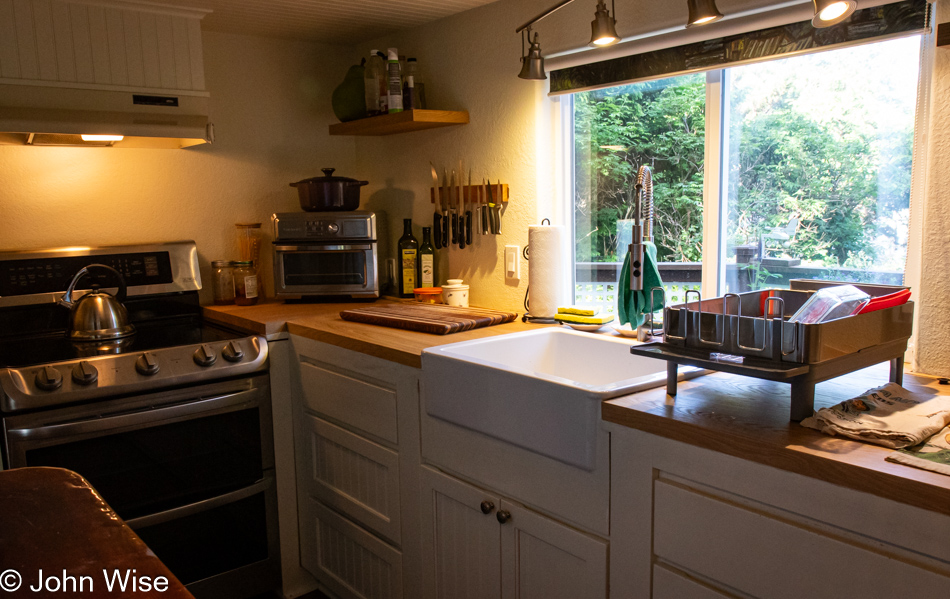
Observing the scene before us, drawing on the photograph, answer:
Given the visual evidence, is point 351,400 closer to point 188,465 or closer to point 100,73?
point 188,465

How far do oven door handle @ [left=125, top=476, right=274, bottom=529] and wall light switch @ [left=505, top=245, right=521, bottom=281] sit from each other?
1078mm

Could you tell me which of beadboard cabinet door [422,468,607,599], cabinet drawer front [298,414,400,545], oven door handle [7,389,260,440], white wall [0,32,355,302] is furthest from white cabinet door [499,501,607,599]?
white wall [0,32,355,302]

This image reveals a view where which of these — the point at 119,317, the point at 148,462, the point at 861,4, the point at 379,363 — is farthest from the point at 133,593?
the point at 119,317

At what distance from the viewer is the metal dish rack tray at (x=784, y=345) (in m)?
1.15

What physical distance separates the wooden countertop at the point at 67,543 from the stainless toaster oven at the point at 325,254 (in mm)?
1853

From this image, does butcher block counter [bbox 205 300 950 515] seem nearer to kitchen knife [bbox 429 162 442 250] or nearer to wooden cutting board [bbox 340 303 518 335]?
wooden cutting board [bbox 340 303 518 335]

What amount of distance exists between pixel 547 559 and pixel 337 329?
1.01m

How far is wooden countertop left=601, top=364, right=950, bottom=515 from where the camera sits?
97cm

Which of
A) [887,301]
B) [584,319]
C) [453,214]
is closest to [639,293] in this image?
[584,319]

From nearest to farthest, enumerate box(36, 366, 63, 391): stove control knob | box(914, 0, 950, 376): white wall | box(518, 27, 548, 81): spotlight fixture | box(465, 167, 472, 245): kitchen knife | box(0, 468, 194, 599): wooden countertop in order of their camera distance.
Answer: box(0, 468, 194, 599): wooden countertop < box(914, 0, 950, 376): white wall < box(36, 366, 63, 391): stove control knob < box(518, 27, 548, 81): spotlight fixture < box(465, 167, 472, 245): kitchen knife

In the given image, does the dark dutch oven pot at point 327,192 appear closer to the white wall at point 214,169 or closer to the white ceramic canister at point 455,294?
the white wall at point 214,169

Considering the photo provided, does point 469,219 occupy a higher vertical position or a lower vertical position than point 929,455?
higher

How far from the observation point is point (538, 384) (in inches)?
57.7

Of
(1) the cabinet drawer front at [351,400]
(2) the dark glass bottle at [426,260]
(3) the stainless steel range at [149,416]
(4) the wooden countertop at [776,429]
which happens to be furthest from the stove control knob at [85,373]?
(4) the wooden countertop at [776,429]
